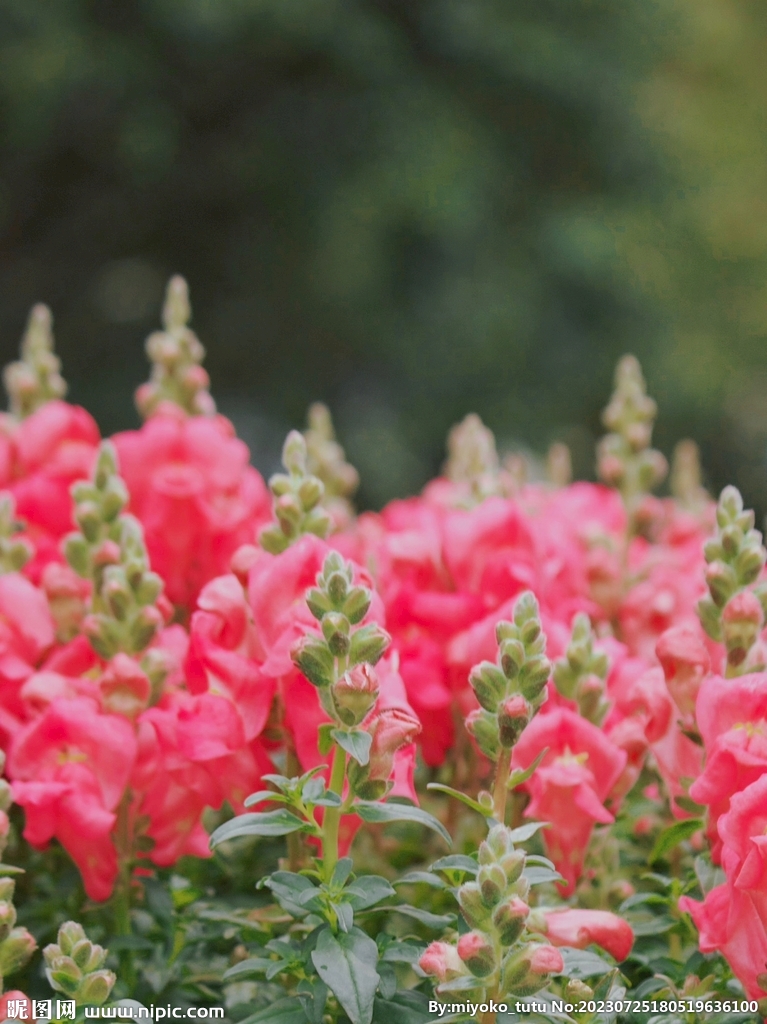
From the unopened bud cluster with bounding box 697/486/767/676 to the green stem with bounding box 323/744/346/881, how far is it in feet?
0.74

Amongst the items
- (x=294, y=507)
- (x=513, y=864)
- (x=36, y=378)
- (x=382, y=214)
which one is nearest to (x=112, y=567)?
(x=294, y=507)

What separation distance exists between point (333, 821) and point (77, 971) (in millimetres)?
134

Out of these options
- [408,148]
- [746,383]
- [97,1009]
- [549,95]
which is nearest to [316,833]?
[97,1009]

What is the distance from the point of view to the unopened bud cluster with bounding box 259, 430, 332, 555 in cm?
74

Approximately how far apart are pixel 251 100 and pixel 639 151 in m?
1.53

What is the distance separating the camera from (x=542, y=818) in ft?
2.41

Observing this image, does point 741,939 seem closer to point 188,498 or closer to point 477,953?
point 477,953

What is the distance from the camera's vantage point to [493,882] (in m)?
0.54

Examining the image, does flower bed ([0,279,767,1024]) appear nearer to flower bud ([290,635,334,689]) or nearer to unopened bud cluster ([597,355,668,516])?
flower bud ([290,635,334,689])

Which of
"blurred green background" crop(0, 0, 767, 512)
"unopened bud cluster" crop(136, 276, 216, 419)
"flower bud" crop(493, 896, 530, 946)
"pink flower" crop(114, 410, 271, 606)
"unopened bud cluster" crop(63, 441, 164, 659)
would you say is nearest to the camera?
Result: "flower bud" crop(493, 896, 530, 946)

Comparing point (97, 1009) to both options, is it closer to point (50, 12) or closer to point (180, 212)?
point (50, 12)

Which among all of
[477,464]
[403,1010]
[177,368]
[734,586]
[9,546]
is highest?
[177,368]

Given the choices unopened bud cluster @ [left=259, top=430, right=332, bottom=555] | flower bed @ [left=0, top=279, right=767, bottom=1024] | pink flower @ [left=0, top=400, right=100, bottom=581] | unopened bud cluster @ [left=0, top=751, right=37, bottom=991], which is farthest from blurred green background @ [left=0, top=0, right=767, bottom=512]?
unopened bud cluster @ [left=0, top=751, right=37, bottom=991]

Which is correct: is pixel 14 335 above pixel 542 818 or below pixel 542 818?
above
